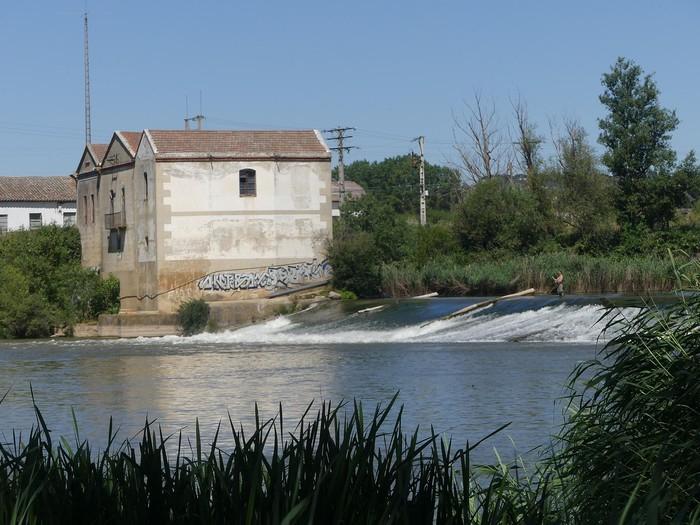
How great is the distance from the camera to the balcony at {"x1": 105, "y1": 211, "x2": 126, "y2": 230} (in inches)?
1751

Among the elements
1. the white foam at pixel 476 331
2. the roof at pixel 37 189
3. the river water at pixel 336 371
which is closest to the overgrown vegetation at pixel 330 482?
the river water at pixel 336 371

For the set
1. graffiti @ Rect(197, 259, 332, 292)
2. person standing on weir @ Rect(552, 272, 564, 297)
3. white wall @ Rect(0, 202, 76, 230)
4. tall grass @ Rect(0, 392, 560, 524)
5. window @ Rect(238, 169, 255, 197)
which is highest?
white wall @ Rect(0, 202, 76, 230)

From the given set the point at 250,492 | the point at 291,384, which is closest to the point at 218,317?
the point at 291,384

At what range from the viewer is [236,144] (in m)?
42.2

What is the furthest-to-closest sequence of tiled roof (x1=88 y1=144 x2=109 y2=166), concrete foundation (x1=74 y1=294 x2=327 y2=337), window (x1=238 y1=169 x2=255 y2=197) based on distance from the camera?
tiled roof (x1=88 y1=144 x2=109 y2=166)
window (x1=238 y1=169 x2=255 y2=197)
concrete foundation (x1=74 y1=294 x2=327 y2=337)

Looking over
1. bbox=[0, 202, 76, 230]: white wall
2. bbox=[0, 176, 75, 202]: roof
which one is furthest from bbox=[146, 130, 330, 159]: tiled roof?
bbox=[0, 176, 75, 202]: roof

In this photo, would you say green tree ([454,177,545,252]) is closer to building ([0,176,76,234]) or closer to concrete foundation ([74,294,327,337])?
concrete foundation ([74,294,327,337])

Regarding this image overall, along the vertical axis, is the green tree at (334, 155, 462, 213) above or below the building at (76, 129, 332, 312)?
above

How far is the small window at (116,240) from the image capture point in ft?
147

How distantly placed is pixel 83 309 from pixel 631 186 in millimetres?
20556

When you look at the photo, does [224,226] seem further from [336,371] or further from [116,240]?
[336,371]

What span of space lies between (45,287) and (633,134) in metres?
22.4

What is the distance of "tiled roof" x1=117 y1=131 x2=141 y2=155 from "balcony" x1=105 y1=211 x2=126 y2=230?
8.33 feet

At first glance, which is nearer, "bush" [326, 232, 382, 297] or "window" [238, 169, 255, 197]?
"bush" [326, 232, 382, 297]
